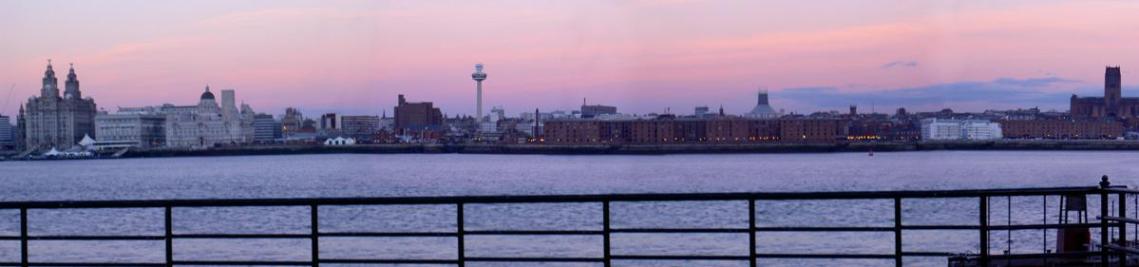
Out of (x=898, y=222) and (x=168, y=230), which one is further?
(x=168, y=230)

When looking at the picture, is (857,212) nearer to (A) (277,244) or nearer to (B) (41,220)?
(A) (277,244)

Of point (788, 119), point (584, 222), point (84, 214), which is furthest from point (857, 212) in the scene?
point (788, 119)

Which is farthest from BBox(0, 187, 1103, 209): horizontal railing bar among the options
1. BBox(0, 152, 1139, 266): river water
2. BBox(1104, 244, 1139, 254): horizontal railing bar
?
BBox(0, 152, 1139, 266): river water

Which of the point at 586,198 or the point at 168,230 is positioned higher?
the point at 586,198

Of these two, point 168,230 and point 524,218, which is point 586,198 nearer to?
point 168,230

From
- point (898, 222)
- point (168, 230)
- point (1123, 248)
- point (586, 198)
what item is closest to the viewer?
point (1123, 248)

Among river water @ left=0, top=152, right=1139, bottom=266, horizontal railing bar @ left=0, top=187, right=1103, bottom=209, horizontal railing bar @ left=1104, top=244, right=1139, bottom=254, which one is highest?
horizontal railing bar @ left=0, top=187, right=1103, bottom=209

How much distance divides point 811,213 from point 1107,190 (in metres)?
41.6

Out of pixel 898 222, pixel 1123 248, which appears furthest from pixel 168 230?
pixel 1123 248

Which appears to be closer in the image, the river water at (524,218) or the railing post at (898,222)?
the railing post at (898,222)

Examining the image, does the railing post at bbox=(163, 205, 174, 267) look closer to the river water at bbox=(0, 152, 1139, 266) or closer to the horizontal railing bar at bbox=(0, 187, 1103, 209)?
the horizontal railing bar at bbox=(0, 187, 1103, 209)

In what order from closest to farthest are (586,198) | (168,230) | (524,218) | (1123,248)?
(1123,248) < (586,198) < (168,230) < (524,218)

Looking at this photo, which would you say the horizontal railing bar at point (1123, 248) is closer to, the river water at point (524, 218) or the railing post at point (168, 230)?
the railing post at point (168, 230)

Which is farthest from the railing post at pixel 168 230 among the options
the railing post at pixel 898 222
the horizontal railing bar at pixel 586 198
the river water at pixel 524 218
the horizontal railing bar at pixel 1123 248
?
the river water at pixel 524 218
